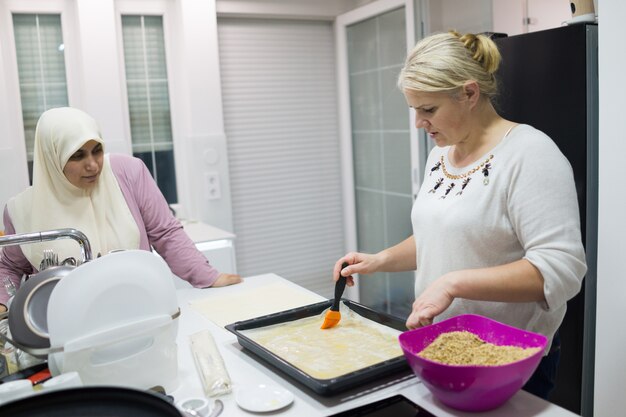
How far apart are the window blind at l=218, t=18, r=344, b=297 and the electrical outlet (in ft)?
0.78

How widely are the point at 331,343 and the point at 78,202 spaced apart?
1069 mm

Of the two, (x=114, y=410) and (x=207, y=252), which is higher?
(x=114, y=410)

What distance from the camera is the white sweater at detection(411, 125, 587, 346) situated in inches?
44.1

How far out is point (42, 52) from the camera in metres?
3.18

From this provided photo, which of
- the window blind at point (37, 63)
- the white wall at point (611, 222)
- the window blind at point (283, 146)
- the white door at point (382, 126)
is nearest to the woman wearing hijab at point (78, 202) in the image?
the white wall at point (611, 222)

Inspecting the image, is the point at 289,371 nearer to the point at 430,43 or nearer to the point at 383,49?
the point at 430,43

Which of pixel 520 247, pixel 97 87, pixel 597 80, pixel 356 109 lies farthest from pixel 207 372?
pixel 356 109

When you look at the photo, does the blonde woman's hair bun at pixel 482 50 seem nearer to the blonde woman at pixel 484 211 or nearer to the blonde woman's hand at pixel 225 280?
the blonde woman at pixel 484 211

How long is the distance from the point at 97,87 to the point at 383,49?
1.69 m

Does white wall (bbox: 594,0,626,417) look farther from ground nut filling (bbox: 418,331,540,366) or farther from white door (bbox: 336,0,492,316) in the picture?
white door (bbox: 336,0,492,316)

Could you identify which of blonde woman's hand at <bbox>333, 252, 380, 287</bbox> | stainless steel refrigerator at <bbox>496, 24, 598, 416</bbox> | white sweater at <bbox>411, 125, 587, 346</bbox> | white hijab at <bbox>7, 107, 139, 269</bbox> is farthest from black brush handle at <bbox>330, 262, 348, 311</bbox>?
stainless steel refrigerator at <bbox>496, 24, 598, 416</bbox>

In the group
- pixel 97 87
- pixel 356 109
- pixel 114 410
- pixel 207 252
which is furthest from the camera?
pixel 356 109

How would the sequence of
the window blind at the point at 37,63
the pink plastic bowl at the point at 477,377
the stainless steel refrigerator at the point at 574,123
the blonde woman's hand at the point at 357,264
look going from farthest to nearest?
the window blind at the point at 37,63 → the stainless steel refrigerator at the point at 574,123 → the blonde woman's hand at the point at 357,264 → the pink plastic bowl at the point at 477,377

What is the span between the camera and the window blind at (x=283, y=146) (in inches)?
145
